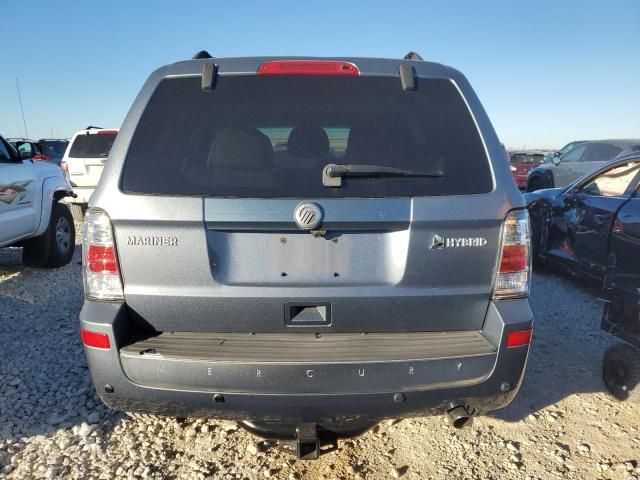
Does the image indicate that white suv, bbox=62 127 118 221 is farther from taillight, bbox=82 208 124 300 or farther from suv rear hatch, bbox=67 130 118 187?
taillight, bbox=82 208 124 300

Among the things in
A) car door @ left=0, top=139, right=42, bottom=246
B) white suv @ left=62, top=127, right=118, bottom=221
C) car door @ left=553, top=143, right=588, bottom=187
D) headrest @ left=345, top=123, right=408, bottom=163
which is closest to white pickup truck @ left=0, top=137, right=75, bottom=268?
car door @ left=0, top=139, right=42, bottom=246

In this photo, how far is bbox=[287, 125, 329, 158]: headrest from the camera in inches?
87.0

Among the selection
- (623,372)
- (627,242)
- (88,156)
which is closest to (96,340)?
(623,372)

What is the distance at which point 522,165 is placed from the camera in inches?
577

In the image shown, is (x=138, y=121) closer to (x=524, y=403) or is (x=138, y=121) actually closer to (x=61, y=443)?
(x=61, y=443)

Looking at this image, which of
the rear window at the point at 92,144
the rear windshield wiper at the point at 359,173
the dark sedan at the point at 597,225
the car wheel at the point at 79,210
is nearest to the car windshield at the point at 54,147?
the car wheel at the point at 79,210

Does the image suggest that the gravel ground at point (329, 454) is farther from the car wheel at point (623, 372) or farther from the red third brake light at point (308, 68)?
the red third brake light at point (308, 68)

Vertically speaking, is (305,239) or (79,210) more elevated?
(305,239)

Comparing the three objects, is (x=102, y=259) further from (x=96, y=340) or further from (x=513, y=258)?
(x=513, y=258)

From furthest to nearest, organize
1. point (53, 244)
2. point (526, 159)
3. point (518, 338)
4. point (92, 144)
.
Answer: point (526, 159) → point (92, 144) → point (53, 244) → point (518, 338)

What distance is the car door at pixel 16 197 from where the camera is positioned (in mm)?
5199

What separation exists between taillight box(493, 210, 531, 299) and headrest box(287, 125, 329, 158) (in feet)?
2.92

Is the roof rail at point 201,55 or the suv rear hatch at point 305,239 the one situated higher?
the roof rail at point 201,55

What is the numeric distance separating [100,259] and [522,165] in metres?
14.7
